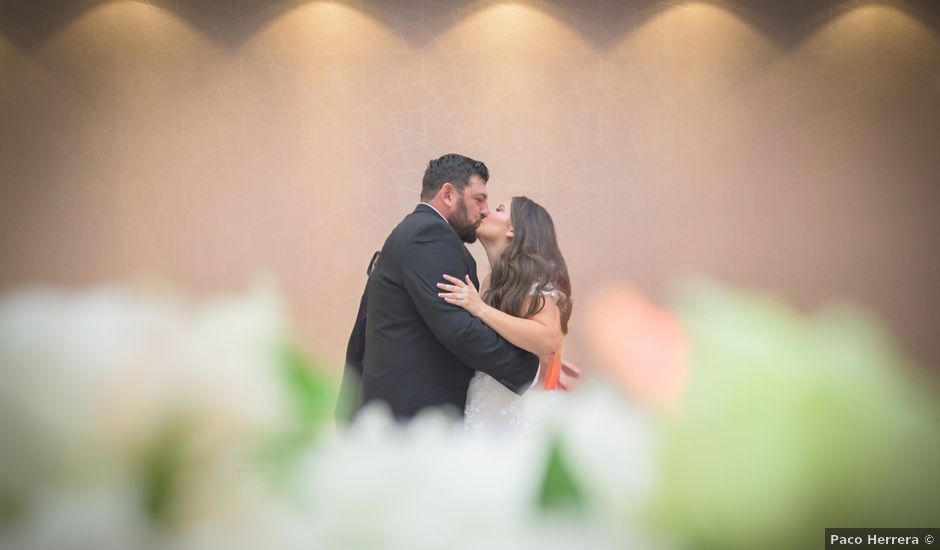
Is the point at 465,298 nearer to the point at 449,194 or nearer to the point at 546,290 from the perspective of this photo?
the point at 546,290

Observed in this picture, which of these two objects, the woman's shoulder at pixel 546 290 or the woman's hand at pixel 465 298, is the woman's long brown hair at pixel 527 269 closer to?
the woman's shoulder at pixel 546 290

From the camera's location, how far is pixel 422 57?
3828 millimetres

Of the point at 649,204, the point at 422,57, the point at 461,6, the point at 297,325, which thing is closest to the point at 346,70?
the point at 422,57

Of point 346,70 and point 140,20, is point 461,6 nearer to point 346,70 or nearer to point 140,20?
point 346,70

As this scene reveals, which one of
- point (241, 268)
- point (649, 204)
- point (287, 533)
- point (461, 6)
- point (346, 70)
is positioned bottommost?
point (287, 533)

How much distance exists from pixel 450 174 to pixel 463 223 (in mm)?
132

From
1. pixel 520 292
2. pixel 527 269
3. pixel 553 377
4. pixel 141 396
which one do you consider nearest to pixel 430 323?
pixel 520 292

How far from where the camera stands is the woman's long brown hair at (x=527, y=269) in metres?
1.70

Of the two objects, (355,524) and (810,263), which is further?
(810,263)

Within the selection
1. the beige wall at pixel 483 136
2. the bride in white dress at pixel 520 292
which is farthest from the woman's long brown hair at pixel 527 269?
the beige wall at pixel 483 136

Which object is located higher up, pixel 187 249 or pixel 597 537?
pixel 187 249

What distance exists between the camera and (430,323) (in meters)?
1.45

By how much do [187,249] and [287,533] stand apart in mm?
3664

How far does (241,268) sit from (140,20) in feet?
3.80
